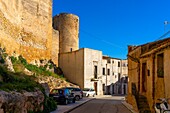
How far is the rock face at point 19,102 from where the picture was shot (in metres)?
9.25

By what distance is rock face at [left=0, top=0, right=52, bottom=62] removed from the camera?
2386 cm

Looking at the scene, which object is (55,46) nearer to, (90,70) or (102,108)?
(90,70)

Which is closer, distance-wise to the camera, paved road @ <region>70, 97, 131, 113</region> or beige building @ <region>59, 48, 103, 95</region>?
paved road @ <region>70, 97, 131, 113</region>

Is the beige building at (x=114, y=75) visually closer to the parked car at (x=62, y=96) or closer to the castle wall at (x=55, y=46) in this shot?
the castle wall at (x=55, y=46)

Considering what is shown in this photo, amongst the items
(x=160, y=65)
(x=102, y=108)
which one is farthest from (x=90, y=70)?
(x=160, y=65)

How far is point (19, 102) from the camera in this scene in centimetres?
1052

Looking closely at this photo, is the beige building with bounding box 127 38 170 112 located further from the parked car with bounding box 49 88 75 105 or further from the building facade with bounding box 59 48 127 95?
the building facade with bounding box 59 48 127 95

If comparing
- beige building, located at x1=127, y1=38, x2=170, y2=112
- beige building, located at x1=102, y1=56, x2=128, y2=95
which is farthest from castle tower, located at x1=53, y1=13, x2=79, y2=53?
beige building, located at x1=127, y1=38, x2=170, y2=112

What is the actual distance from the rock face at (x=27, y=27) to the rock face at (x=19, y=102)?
1080 centimetres

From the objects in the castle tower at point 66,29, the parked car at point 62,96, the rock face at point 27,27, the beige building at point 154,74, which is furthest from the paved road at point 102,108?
the castle tower at point 66,29

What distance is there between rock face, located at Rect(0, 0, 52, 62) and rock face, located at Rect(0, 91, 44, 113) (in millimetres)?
10804

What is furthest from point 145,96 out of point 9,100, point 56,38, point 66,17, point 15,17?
point 66,17

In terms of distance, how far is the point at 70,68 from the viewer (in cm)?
4197

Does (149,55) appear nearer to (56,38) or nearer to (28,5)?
(28,5)
